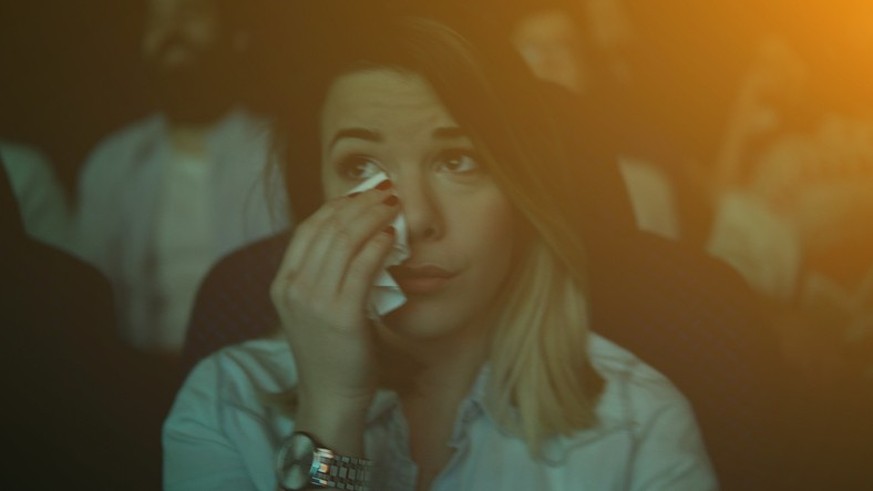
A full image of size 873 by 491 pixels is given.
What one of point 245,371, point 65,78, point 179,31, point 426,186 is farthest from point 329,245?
point 65,78

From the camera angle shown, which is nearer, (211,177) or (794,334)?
(211,177)

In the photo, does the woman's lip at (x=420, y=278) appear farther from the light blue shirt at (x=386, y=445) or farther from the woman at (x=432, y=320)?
the light blue shirt at (x=386, y=445)

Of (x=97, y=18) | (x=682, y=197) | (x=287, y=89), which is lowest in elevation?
(x=682, y=197)

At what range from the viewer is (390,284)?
2.70 meters

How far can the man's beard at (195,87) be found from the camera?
2.77 metres

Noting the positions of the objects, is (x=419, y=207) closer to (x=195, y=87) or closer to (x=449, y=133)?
(x=449, y=133)

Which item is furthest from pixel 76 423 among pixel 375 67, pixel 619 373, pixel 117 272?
pixel 619 373

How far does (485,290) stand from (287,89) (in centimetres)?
71

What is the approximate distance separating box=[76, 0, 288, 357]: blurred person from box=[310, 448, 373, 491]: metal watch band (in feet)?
1.56

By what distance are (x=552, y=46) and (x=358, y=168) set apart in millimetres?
606

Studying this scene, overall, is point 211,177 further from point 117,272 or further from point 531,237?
point 531,237

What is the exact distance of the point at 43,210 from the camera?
277 centimetres

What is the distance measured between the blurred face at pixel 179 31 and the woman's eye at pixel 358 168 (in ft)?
1.48

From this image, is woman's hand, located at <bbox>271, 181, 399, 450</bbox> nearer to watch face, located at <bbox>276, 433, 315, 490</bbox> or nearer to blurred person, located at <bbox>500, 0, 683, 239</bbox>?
watch face, located at <bbox>276, 433, 315, 490</bbox>
